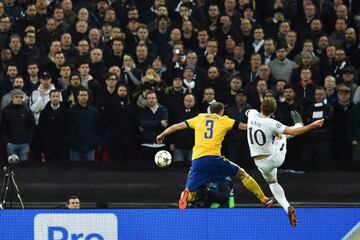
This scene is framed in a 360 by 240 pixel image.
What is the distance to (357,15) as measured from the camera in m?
25.2

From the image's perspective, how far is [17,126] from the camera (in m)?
22.4

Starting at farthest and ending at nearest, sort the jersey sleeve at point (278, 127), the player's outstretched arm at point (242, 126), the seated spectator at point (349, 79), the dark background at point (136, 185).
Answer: the seated spectator at point (349, 79)
the dark background at point (136, 185)
the player's outstretched arm at point (242, 126)
the jersey sleeve at point (278, 127)

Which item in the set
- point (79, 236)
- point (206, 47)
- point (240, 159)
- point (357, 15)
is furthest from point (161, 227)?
point (357, 15)

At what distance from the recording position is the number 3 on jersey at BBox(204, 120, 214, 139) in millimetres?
18625

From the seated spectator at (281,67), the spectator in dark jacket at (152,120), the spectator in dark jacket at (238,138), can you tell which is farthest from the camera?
the seated spectator at (281,67)

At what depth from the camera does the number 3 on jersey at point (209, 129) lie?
18.6 metres

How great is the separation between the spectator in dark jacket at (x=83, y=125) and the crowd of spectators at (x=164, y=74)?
25 millimetres

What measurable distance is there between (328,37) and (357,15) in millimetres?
1073

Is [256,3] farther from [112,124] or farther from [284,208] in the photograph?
[284,208]

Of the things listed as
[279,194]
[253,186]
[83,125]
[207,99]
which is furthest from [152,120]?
[279,194]

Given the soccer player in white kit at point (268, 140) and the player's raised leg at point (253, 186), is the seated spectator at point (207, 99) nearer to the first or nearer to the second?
the player's raised leg at point (253, 186)

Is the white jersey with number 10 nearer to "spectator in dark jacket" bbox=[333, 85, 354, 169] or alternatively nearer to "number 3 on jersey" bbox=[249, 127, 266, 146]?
"number 3 on jersey" bbox=[249, 127, 266, 146]

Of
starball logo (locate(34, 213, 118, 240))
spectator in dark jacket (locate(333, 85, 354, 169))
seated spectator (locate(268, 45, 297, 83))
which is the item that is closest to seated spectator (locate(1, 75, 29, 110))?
seated spectator (locate(268, 45, 297, 83))

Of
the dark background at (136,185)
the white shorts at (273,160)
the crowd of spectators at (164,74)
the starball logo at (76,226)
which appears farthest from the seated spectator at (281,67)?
the starball logo at (76,226)
